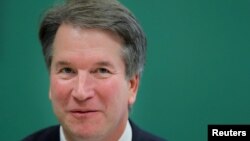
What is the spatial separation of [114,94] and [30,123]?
629 millimetres

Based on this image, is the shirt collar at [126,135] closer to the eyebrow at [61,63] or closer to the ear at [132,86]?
the ear at [132,86]

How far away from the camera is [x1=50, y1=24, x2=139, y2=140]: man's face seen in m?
1.04

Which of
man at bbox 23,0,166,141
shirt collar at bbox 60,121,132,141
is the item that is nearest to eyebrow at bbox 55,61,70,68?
man at bbox 23,0,166,141

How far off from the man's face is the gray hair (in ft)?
0.06

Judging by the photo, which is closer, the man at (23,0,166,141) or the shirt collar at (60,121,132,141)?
the man at (23,0,166,141)

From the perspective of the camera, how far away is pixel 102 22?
1051 millimetres

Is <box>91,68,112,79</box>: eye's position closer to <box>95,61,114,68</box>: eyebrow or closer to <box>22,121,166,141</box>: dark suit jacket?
<box>95,61,114,68</box>: eyebrow

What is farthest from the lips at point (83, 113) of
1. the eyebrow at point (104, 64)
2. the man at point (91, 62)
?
the eyebrow at point (104, 64)

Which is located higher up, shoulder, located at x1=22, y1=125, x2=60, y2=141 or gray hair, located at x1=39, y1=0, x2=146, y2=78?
gray hair, located at x1=39, y1=0, x2=146, y2=78

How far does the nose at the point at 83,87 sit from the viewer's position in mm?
1018

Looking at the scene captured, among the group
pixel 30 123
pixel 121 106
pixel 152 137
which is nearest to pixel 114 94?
pixel 121 106

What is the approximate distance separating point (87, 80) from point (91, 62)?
43mm

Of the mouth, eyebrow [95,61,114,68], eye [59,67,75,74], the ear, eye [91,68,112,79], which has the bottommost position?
the mouth

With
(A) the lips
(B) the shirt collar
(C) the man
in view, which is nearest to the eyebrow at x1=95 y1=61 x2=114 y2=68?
(C) the man
